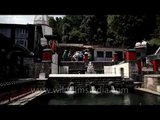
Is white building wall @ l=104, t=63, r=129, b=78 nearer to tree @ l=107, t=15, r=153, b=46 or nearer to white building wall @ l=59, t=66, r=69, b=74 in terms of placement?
white building wall @ l=59, t=66, r=69, b=74

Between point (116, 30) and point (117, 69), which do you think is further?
point (116, 30)

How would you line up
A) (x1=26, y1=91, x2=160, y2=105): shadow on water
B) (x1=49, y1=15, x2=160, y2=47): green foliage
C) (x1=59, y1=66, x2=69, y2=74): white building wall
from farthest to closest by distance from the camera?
(x1=49, y1=15, x2=160, y2=47): green foliage → (x1=59, y1=66, x2=69, y2=74): white building wall → (x1=26, y1=91, x2=160, y2=105): shadow on water

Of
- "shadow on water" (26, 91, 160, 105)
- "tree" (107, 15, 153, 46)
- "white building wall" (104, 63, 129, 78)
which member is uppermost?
"tree" (107, 15, 153, 46)

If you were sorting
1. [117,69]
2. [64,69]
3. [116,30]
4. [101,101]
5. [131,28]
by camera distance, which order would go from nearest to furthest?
[101,101]
[117,69]
[64,69]
[131,28]
[116,30]

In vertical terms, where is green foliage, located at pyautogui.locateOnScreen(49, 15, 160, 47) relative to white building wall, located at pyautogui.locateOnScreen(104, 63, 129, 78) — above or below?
above

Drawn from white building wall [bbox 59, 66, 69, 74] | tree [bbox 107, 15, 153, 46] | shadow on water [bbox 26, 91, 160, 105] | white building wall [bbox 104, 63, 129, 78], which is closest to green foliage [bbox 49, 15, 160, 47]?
tree [bbox 107, 15, 153, 46]

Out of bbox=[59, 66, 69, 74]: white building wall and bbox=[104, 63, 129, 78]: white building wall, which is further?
bbox=[59, 66, 69, 74]: white building wall

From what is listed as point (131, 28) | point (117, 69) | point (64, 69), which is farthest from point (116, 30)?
point (117, 69)

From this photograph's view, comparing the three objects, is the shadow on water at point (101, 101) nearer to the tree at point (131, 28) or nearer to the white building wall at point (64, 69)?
the white building wall at point (64, 69)

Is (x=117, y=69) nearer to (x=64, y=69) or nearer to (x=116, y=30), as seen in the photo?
(x=64, y=69)

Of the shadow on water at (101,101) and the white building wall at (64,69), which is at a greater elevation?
the white building wall at (64,69)

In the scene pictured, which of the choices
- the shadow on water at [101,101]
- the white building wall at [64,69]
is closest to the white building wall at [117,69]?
the white building wall at [64,69]

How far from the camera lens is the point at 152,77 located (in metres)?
15.8

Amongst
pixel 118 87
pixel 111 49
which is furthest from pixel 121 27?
pixel 118 87
